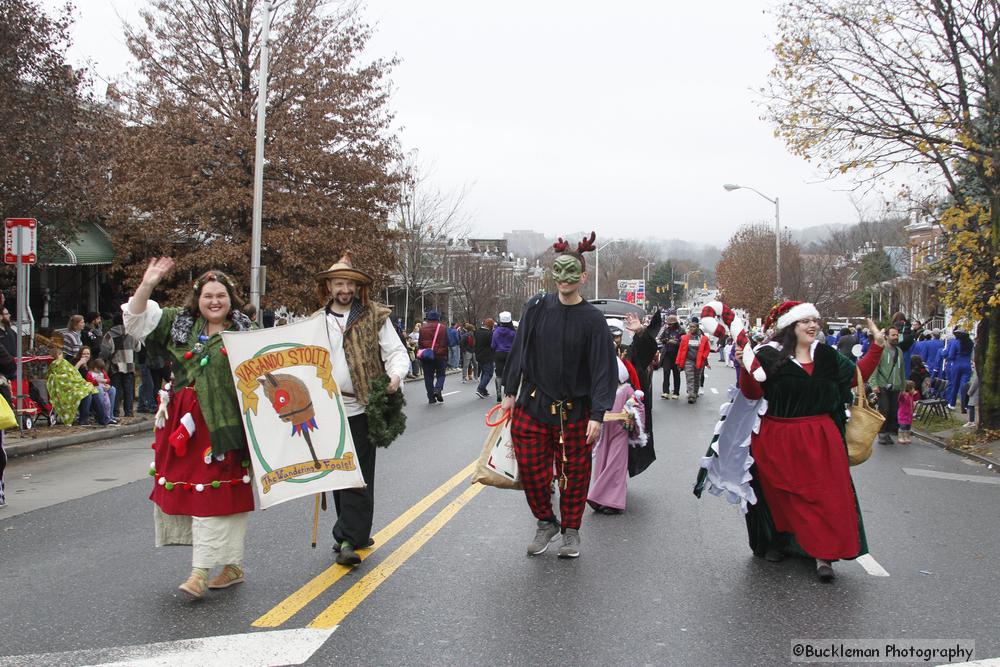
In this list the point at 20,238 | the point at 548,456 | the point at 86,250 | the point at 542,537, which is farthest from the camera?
the point at 86,250

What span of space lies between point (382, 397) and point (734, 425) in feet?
7.44

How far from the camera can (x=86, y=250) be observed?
2248 centimetres

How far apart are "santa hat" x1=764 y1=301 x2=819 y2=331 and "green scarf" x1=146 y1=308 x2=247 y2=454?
134 inches

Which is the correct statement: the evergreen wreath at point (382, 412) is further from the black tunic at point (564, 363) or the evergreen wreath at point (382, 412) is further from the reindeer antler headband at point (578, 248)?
the reindeer antler headband at point (578, 248)

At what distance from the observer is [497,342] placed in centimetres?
1766

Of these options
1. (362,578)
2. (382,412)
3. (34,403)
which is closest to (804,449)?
(382,412)

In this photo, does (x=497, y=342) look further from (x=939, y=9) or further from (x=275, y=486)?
(x=275, y=486)

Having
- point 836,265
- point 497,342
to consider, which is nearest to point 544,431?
point 497,342

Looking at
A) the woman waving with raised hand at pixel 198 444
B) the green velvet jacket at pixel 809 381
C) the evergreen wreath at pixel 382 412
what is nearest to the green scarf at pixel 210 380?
the woman waving with raised hand at pixel 198 444

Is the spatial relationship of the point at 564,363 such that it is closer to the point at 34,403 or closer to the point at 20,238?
the point at 20,238

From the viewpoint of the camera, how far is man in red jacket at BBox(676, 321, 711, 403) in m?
19.2

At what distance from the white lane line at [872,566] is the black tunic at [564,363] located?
1983 millimetres

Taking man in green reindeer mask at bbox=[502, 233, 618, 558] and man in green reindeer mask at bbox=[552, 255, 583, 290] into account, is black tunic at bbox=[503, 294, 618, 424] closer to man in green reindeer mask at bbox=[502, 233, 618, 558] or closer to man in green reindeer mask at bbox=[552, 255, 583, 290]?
man in green reindeer mask at bbox=[502, 233, 618, 558]

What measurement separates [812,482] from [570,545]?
1.56m
